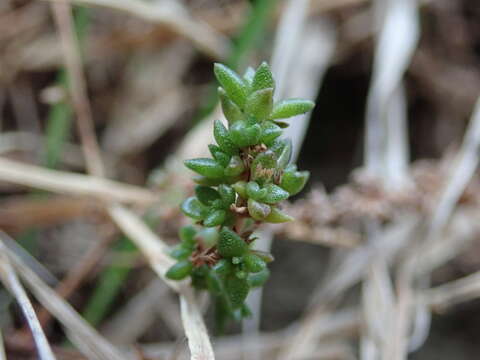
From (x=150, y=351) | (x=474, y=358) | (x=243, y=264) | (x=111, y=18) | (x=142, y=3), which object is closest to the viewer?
(x=243, y=264)

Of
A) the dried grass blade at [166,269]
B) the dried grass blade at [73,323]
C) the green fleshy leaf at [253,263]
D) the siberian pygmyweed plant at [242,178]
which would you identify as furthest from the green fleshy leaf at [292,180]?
the dried grass blade at [73,323]

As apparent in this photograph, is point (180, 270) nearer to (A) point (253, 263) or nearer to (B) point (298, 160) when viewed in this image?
(A) point (253, 263)

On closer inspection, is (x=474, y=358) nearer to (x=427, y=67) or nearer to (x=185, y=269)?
(x=427, y=67)

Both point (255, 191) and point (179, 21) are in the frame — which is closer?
point (255, 191)

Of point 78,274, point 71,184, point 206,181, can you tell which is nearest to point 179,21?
point 71,184

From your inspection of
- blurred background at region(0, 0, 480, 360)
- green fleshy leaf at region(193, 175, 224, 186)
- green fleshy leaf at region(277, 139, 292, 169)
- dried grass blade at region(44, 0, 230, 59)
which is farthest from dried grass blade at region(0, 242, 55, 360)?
dried grass blade at region(44, 0, 230, 59)

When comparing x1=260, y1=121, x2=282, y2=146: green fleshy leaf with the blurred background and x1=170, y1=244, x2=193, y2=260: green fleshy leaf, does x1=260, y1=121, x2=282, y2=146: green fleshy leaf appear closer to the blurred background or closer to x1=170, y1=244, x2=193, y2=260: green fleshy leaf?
→ x1=170, y1=244, x2=193, y2=260: green fleshy leaf

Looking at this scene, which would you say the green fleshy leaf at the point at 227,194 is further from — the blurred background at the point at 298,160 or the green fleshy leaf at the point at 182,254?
the blurred background at the point at 298,160

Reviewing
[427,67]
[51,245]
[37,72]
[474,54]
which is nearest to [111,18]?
[37,72]
